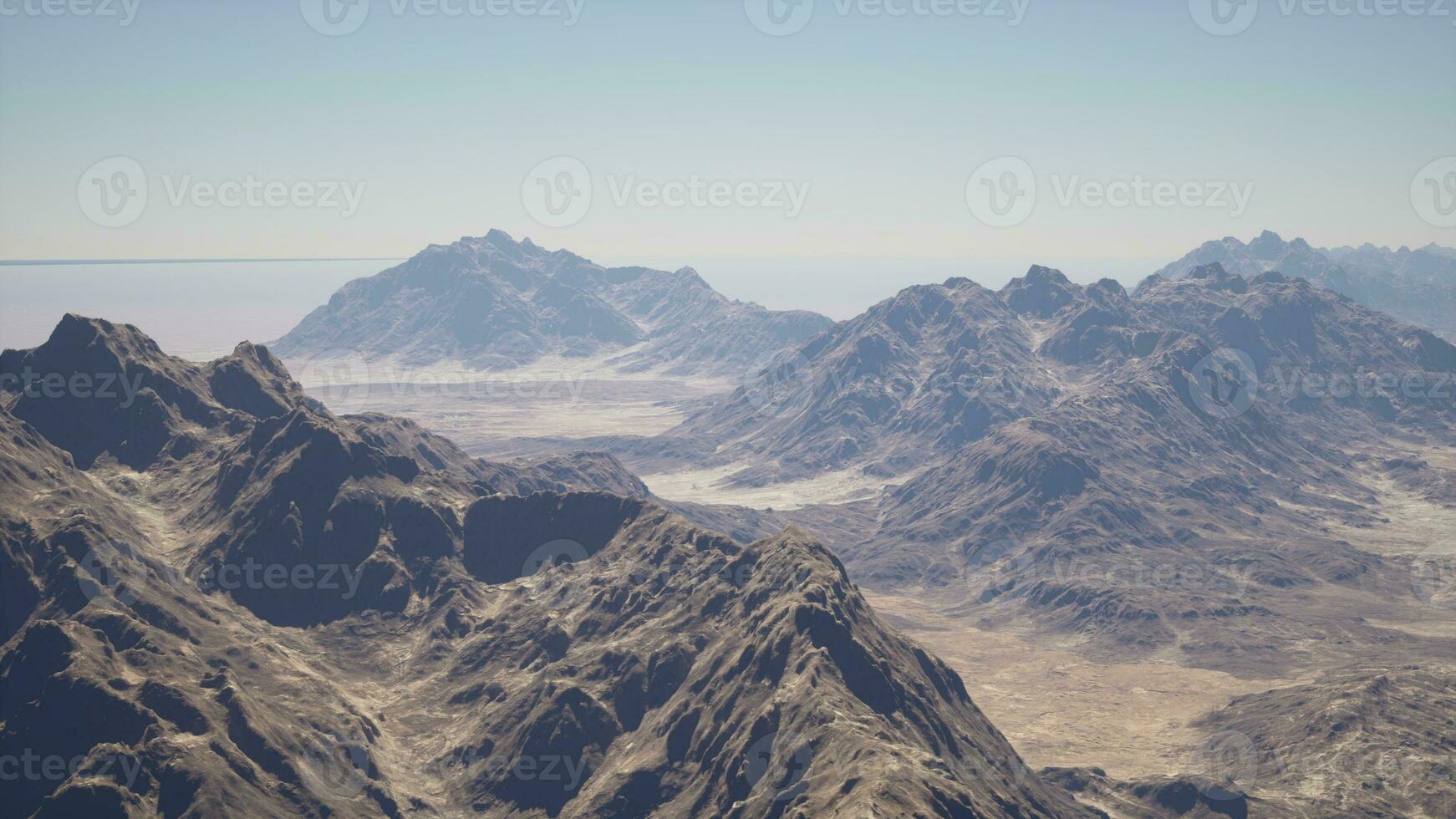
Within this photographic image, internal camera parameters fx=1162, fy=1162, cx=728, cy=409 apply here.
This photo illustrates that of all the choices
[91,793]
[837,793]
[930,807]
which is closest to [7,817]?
[91,793]

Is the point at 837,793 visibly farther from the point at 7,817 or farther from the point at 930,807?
the point at 7,817

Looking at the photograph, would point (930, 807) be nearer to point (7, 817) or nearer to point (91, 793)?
point (91, 793)

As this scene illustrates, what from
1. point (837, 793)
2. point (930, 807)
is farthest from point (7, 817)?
point (930, 807)

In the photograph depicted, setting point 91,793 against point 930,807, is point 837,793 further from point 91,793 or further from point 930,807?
point 91,793

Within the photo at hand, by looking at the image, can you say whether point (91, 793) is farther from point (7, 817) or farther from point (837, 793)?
point (837, 793)

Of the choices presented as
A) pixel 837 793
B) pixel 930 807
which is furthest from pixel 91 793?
pixel 930 807
